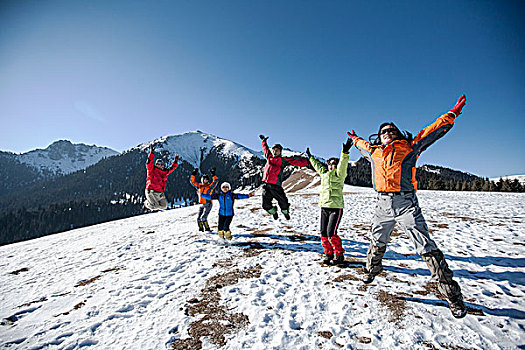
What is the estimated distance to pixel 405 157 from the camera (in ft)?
14.9

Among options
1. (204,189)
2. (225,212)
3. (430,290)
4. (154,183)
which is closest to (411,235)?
(430,290)

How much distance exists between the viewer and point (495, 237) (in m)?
8.50

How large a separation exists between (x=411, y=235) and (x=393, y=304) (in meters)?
1.56

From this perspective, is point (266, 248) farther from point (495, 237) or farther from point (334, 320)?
point (495, 237)

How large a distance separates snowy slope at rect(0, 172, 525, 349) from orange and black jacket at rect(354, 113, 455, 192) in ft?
8.26

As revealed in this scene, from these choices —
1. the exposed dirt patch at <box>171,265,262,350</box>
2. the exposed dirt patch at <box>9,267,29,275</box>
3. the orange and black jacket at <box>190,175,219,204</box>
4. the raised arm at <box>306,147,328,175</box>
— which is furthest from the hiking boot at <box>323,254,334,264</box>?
the exposed dirt patch at <box>9,267,29,275</box>

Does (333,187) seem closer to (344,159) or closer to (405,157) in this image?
(344,159)

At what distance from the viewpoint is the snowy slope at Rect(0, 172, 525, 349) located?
3.85 m

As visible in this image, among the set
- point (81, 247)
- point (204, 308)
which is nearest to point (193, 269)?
point (204, 308)

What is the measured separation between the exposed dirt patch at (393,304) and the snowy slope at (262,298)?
0.09 feet

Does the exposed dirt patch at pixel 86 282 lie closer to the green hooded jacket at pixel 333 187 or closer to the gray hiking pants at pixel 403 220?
the green hooded jacket at pixel 333 187

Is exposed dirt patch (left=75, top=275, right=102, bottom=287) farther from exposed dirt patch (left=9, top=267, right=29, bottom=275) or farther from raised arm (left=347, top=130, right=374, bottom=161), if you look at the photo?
raised arm (left=347, top=130, right=374, bottom=161)

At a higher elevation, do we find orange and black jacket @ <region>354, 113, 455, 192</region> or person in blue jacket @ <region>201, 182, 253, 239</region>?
orange and black jacket @ <region>354, 113, 455, 192</region>

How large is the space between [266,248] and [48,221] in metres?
188
